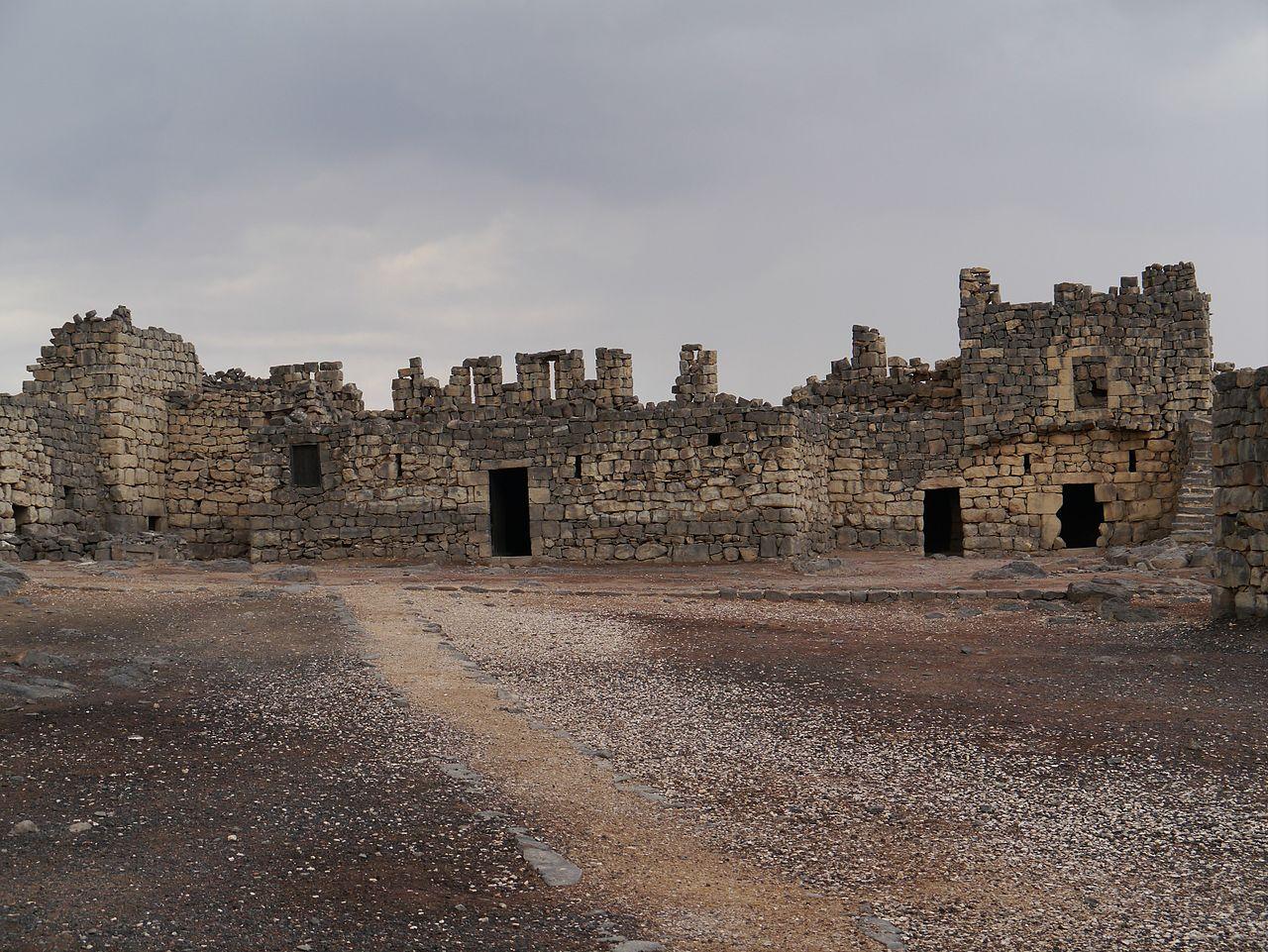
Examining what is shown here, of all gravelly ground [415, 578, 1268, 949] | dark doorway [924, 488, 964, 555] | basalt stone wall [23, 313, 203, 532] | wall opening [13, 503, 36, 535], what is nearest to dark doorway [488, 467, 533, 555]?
basalt stone wall [23, 313, 203, 532]

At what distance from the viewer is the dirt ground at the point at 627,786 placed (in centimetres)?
506

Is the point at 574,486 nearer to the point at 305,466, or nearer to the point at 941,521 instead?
the point at 305,466

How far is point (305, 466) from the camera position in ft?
78.4

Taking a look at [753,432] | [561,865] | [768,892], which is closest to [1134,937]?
[768,892]

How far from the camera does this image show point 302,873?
17.6ft

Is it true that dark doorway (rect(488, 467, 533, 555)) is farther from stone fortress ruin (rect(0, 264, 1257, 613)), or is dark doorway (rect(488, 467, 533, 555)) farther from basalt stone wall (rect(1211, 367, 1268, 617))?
basalt stone wall (rect(1211, 367, 1268, 617))

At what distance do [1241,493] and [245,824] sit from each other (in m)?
10.7

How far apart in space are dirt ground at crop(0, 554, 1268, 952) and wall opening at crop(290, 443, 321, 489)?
433 inches

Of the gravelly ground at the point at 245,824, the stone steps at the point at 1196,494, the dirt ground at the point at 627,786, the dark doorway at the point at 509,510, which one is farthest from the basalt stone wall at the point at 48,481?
the stone steps at the point at 1196,494

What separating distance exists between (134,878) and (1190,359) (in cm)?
2529

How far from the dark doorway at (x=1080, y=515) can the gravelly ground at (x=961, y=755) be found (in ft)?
48.0

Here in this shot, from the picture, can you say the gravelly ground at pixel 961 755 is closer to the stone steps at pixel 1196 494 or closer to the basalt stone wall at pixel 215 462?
the stone steps at pixel 1196 494

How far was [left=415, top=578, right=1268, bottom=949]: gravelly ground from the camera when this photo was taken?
5.45 metres

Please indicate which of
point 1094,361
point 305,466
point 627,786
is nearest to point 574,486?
point 305,466
